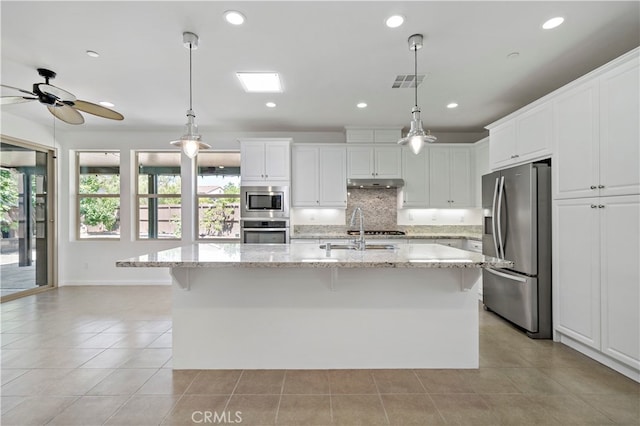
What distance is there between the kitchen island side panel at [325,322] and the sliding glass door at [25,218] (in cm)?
410

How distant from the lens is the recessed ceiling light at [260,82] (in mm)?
3148

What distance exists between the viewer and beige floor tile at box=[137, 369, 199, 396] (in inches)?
83.1

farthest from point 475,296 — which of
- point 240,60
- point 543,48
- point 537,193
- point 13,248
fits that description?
point 13,248

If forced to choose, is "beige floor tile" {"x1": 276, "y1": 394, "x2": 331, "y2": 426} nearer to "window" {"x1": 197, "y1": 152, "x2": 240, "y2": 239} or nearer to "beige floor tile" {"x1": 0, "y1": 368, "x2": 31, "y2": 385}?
"beige floor tile" {"x1": 0, "y1": 368, "x2": 31, "y2": 385}

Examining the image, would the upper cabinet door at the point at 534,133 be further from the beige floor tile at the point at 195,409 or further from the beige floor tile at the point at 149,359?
the beige floor tile at the point at 149,359

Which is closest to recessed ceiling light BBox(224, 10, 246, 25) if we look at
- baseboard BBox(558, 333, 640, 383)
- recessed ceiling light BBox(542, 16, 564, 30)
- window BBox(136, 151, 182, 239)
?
recessed ceiling light BBox(542, 16, 564, 30)

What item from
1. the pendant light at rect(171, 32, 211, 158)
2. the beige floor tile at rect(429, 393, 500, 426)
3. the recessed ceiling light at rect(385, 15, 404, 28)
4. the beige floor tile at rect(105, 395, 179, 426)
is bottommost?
the beige floor tile at rect(429, 393, 500, 426)

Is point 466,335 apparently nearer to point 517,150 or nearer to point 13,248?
point 517,150

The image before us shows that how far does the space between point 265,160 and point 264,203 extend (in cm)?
69

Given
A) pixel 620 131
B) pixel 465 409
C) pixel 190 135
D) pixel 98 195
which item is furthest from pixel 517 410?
pixel 98 195

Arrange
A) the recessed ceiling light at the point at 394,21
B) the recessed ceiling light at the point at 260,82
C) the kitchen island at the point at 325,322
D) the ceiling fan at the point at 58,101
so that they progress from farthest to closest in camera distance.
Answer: the recessed ceiling light at the point at 260,82 → the ceiling fan at the point at 58,101 → the kitchen island at the point at 325,322 → the recessed ceiling light at the point at 394,21

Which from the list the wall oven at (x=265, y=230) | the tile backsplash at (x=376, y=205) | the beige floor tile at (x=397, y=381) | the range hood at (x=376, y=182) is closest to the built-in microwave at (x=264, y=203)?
the wall oven at (x=265, y=230)

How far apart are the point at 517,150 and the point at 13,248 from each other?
23.1 ft

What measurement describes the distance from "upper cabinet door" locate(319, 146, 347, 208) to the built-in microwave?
65cm
